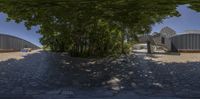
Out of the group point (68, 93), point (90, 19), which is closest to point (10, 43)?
point (90, 19)

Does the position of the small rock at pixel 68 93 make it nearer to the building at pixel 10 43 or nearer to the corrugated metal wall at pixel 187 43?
the building at pixel 10 43

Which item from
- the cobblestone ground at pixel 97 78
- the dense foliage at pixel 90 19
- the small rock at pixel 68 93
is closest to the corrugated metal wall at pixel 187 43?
the dense foliage at pixel 90 19

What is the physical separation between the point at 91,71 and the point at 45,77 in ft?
5.00

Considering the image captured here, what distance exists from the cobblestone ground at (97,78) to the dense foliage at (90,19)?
3.31 ft

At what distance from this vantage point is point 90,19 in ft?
36.5

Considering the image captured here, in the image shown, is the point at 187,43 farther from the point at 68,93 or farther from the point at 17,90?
the point at 17,90

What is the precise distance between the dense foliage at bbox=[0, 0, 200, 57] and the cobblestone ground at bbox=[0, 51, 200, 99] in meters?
1.01

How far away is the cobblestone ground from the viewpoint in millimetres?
8336

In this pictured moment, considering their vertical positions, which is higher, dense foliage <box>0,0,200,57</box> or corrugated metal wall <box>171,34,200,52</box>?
dense foliage <box>0,0,200,57</box>

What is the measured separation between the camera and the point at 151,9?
937 cm

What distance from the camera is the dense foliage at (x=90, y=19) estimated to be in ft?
28.5

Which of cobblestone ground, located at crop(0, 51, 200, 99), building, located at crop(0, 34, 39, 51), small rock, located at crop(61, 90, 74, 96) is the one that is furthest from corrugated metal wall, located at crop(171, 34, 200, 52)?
small rock, located at crop(61, 90, 74, 96)

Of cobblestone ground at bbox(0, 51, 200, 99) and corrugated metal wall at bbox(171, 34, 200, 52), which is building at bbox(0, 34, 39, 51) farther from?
corrugated metal wall at bbox(171, 34, 200, 52)

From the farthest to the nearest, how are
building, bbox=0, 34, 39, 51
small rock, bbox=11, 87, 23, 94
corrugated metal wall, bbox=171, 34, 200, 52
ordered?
building, bbox=0, 34, 39, 51 → corrugated metal wall, bbox=171, 34, 200, 52 → small rock, bbox=11, 87, 23, 94
